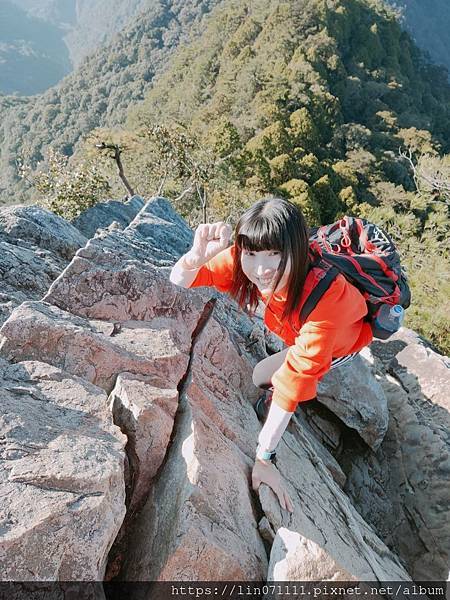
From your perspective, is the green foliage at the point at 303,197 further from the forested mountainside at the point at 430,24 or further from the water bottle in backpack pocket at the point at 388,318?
the forested mountainside at the point at 430,24

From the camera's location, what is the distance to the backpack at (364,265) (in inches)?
102

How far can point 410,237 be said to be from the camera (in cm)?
1077

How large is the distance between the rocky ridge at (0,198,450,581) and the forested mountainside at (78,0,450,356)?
16.6 ft

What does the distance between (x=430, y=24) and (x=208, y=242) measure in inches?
5559

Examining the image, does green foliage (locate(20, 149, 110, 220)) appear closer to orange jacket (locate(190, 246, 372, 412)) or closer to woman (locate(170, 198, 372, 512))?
woman (locate(170, 198, 372, 512))

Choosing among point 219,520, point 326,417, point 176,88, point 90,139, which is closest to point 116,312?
point 219,520

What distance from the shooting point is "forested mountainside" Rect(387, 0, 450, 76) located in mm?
109625

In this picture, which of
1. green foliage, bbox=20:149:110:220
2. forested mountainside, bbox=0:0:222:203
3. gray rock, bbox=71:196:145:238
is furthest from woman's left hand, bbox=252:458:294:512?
forested mountainside, bbox=0:0:222:203

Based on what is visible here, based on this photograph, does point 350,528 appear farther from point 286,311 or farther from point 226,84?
point 226,84

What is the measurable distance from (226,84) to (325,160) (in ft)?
59.3

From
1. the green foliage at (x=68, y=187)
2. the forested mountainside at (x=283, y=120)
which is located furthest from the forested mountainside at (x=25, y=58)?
the green foliage at (x=68, y=187)

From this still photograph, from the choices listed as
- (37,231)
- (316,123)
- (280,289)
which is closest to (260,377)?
(280,289)

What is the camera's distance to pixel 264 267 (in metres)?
2.45

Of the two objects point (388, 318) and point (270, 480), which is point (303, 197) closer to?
point (388, 318)
